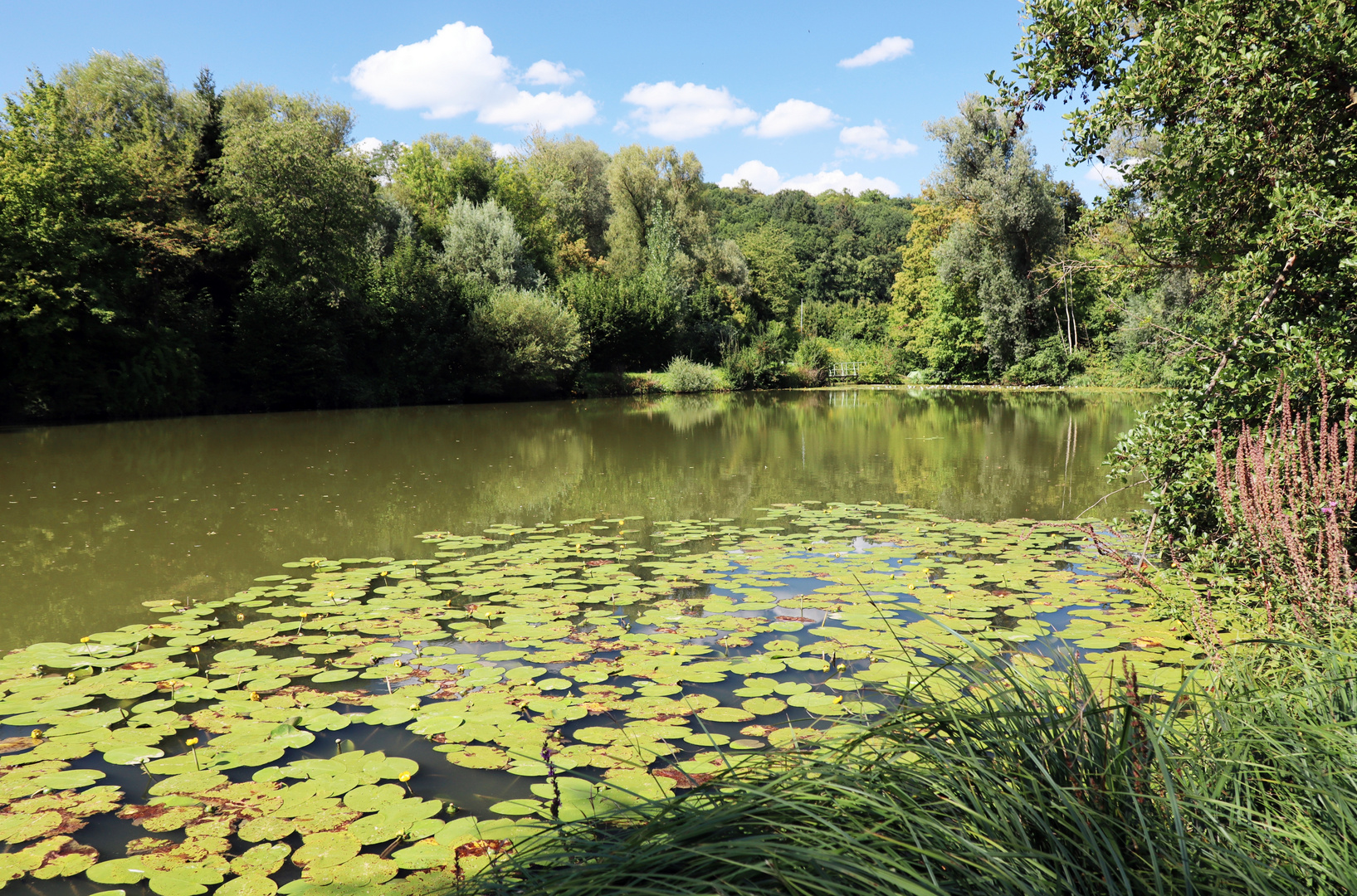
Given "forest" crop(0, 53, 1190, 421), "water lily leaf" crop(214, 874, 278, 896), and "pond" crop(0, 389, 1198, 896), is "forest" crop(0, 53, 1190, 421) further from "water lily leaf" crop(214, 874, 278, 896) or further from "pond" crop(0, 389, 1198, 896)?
"water lily leaf" crop(214, 874, 278, 896)

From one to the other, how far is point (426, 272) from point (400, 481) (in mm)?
18314

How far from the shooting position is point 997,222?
100ft

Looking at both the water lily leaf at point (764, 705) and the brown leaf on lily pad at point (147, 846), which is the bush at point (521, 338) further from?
the brown leaf on lily pad at point (147, 846)

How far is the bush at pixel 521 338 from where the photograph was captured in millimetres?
26875

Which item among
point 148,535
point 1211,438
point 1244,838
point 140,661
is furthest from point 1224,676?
point 148,535

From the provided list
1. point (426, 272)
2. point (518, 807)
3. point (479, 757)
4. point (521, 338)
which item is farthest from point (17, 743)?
point (426, 272)

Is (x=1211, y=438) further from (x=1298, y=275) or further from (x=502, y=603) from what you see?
(x=502, y=603)

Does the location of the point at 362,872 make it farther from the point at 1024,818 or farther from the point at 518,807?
the point at 1024,818

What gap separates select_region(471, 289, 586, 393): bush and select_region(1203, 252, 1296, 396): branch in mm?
23984

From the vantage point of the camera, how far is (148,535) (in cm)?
729

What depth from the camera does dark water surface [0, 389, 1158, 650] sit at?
6316mm

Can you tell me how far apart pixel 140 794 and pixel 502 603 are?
2.42 m

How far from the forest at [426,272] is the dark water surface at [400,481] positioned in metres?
2.88

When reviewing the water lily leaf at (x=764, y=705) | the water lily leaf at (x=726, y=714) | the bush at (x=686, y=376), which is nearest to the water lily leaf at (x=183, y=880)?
the water lily leaf at (x=726, y=714)
